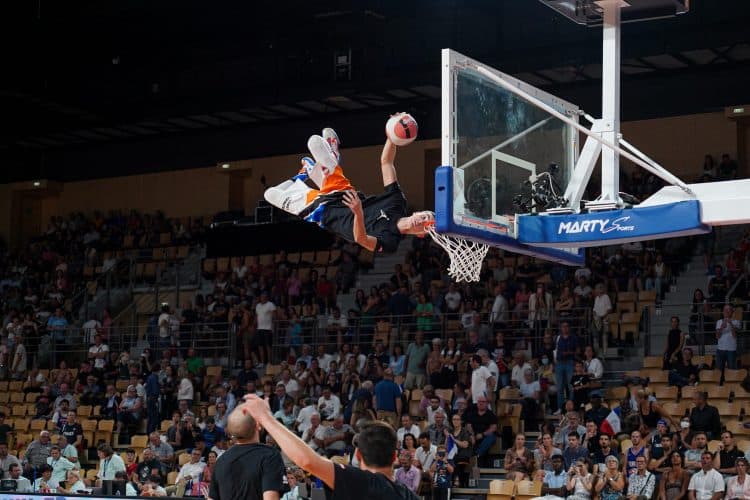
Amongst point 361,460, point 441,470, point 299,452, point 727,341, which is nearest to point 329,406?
point 441,470

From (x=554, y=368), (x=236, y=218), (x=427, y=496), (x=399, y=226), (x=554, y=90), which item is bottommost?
(x=427, y=496)

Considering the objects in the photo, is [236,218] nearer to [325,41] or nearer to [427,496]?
[325,41]

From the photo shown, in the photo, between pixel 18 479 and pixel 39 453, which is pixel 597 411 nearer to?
pixel 18 479

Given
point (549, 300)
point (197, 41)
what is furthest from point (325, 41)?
point (549, 300)

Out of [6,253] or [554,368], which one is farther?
[6,253]

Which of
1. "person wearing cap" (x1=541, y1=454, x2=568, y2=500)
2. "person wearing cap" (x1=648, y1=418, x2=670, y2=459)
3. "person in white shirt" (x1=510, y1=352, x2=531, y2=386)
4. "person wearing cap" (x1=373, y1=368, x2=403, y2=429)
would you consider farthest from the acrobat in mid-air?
"person in white shirt" (x1=510, y1=352, x2=531, y2=386)

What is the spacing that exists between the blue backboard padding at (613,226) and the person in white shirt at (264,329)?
612 inches

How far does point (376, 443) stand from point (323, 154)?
18.1 ft

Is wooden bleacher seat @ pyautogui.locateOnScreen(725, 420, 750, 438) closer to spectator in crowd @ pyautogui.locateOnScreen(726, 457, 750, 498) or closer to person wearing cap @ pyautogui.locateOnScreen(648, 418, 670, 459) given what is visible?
person wearing cap @ pyautogui.locateOnScreen(648, 418, 670, 459)

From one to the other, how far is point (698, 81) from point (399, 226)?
1879cm

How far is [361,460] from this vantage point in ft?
17.0

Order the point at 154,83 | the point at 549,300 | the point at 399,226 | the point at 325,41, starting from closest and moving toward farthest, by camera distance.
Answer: the point at 399,226
the point at 549,300
the point at 325,41
the point at 154,83

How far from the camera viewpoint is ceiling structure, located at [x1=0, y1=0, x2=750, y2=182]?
24359 millimetres

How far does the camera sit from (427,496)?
1739 centimetres
